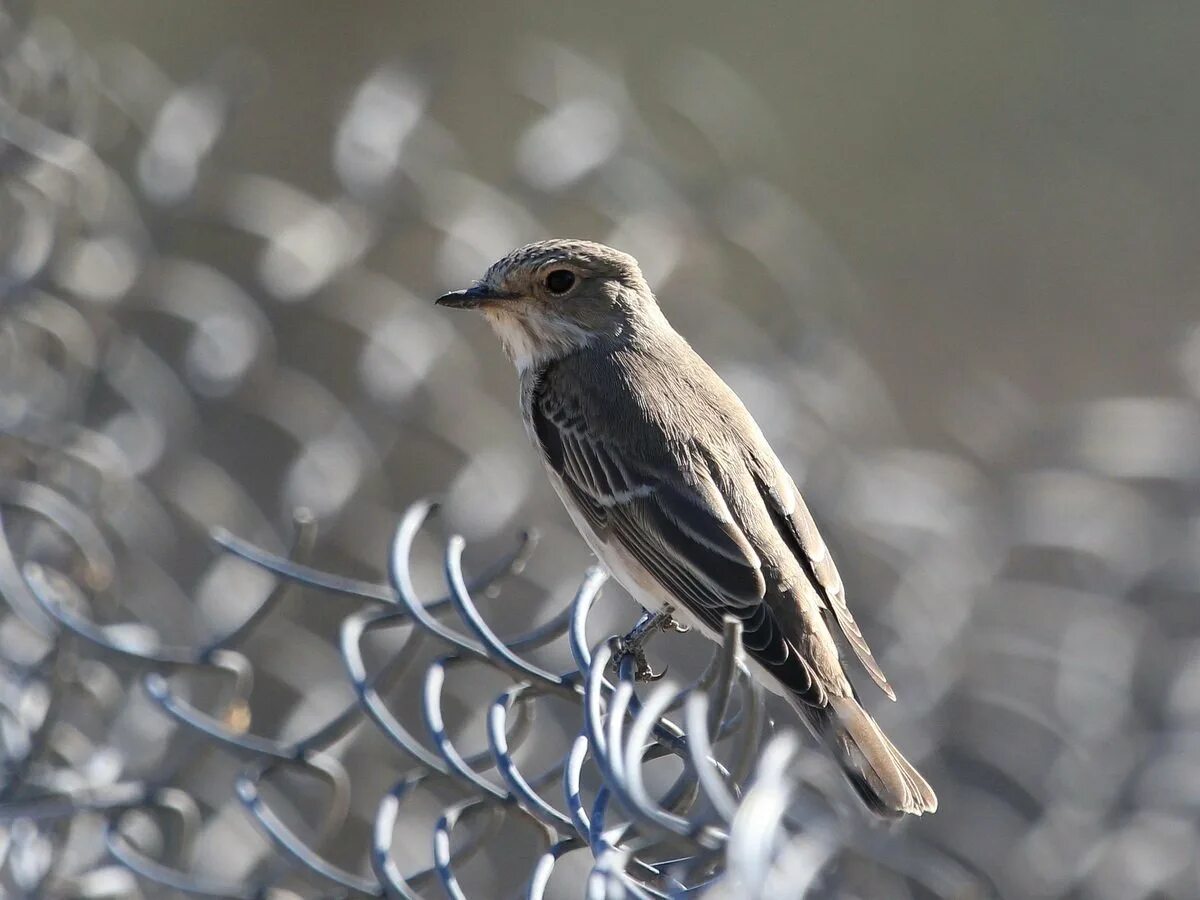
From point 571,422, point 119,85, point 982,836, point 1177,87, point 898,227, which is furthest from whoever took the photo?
point 1177,87

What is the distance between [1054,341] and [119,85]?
14.0 feet

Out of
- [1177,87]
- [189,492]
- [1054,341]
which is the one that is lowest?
[189,492]

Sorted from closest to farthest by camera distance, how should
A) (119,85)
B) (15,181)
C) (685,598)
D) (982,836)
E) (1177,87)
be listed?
1. (685,598)
2. (15,181)
3. (982,836)
4. (119,85)
5. (1177,87)

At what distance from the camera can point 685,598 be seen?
2.89 meters

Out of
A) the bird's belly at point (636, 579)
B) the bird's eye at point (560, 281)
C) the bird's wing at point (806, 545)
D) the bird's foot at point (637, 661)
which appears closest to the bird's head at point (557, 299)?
the bird's eye at point (560, 281)

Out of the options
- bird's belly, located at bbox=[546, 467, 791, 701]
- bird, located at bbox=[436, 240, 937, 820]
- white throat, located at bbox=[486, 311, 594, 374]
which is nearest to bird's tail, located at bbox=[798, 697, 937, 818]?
bird, located at bbox=[436, 240, 937, 820]

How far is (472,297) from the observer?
10.8 feet

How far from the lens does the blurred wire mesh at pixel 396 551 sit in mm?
2695

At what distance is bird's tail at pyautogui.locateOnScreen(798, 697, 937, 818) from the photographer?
2.36 m

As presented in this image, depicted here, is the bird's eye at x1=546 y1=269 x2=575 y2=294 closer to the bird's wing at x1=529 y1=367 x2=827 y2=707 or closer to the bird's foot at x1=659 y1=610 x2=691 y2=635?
the bird's wing at x1=529 y1=367 x2=827 y2=707

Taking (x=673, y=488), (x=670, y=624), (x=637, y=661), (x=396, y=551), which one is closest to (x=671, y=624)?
(x=670, y=624)

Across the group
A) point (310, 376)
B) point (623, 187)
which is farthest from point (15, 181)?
point (310, 376)

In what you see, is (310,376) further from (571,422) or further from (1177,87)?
(1177,87)

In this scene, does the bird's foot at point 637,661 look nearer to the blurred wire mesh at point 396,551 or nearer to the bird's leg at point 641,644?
the bird's leg at point 641,644
